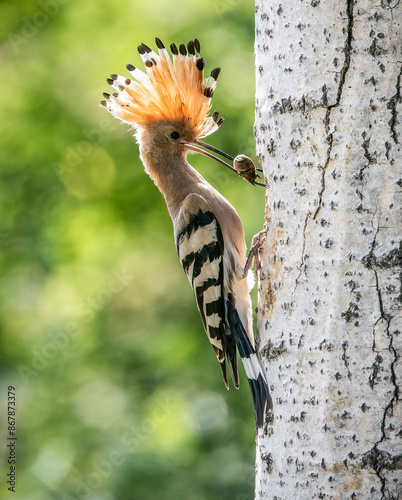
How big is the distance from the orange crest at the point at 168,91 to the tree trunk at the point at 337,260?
82 cm

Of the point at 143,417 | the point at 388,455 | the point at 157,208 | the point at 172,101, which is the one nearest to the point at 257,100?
the point at 172,101

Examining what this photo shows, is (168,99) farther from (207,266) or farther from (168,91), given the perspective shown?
(207,266)

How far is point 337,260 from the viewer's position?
5.41 feet

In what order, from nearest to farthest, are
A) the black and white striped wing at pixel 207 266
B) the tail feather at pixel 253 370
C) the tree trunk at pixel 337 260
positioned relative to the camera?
the tree trunk at pixel 337 260, the tail feather at pixel 253 370, the black and white striped wing at pixel 207 266

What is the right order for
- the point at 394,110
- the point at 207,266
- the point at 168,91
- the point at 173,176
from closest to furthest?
the point at 394,110 → the point at 207,266 → the point at 168,91 → the point at 173,176

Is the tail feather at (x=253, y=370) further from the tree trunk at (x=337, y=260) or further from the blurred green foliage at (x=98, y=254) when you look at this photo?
the blurred green foliage at (x=98, y=254)

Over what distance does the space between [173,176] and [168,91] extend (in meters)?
0.36

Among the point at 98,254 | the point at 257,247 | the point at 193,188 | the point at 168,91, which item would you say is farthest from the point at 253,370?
the point at 98,254

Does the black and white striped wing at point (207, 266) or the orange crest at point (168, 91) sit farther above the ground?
the orange crest at point (168, 91)

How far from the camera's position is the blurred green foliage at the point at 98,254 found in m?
3.99

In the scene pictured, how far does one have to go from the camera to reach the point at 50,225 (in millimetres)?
4195

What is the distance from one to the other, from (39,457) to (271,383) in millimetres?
2675

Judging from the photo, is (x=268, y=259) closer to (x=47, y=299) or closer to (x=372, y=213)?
(x=372, y=213)

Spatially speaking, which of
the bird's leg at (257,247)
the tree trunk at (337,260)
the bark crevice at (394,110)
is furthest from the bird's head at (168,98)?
the bark crevice at (394,110)
